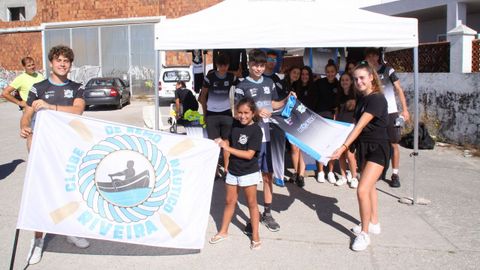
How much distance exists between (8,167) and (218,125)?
4.23 m

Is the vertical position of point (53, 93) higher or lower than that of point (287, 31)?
lower

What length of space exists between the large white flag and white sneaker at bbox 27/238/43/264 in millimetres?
447

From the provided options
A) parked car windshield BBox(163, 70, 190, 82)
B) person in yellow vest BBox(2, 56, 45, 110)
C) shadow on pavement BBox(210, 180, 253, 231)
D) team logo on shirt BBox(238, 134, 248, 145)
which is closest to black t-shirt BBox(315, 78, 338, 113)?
shadow on pavement BBox(210, 180, 253, 231)

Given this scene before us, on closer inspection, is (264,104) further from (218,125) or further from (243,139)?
(218,125)

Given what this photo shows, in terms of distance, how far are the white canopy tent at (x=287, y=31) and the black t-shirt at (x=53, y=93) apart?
1.46 m

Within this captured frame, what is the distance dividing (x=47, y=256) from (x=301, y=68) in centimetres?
474

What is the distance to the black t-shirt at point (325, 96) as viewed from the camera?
742cm

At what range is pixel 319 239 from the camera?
5039mm

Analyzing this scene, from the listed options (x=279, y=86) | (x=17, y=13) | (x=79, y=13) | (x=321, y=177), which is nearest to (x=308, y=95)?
(x=279, y=86)

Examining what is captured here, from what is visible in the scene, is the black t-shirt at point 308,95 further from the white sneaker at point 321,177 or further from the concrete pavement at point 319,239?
the concrete pavement at point 319,239

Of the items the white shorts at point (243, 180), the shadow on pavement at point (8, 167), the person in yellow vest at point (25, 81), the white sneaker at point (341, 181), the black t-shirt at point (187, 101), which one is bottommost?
the white sneaker at point (341, 181)

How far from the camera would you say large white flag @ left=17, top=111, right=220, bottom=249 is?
4.25m

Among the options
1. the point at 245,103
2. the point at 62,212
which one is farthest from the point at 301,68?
the point at 62,212

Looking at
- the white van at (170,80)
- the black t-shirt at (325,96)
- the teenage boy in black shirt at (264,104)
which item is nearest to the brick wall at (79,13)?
the white van at (170,80)
